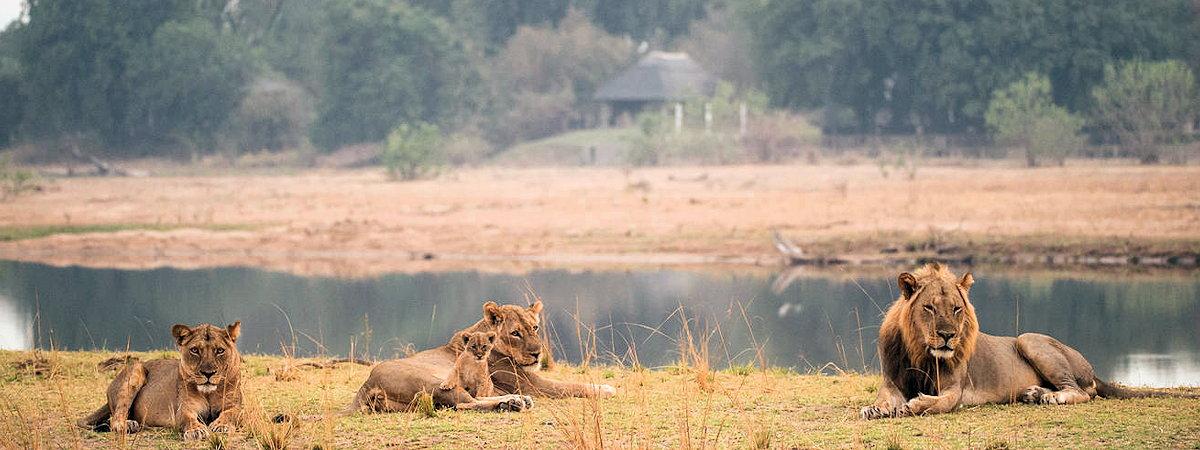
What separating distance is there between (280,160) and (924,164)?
27.1 meters

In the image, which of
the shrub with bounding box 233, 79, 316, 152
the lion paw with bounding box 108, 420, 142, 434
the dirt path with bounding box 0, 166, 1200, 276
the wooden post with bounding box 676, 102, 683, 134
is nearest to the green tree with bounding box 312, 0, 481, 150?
the shrub with bounding box 233, 79, 316, 152

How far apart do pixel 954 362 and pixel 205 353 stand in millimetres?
3746

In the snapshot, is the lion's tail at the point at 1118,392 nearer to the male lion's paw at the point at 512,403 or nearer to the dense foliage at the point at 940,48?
the male lion's paw at the point at 512,403

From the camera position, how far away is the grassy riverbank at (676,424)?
6.67m

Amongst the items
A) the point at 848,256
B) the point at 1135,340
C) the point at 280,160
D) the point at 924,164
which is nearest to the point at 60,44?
the point at 280,160

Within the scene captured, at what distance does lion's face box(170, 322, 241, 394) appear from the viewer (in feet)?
23.3

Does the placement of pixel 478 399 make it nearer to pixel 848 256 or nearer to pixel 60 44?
pixel 848 256

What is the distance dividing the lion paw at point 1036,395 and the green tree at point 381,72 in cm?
5136

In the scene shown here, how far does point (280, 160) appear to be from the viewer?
58094 mm

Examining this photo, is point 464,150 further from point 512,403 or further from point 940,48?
point 512,403

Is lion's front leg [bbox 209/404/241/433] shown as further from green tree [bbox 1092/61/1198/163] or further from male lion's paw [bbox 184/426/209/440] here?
green tree [bbox 1092/61/1198/163]

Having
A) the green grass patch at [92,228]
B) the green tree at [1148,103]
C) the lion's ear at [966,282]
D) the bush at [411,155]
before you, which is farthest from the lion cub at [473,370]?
the green tree at [1148,103]

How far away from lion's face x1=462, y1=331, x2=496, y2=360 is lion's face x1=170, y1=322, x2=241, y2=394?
132 centimetres

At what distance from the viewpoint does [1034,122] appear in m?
43.0
